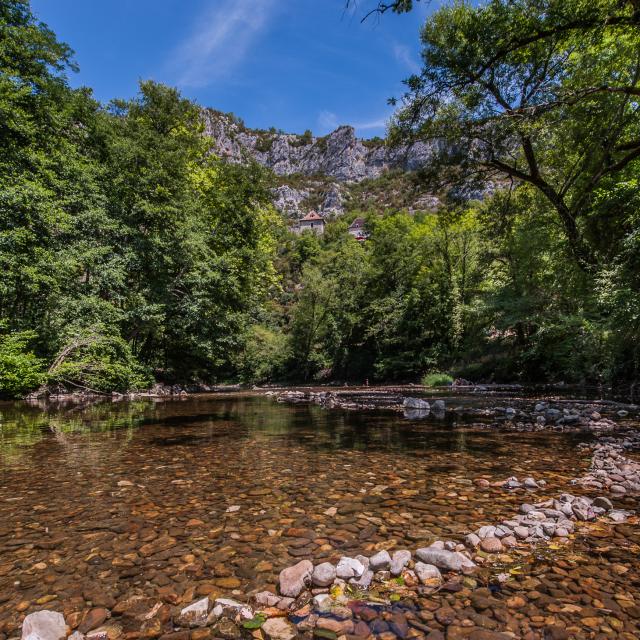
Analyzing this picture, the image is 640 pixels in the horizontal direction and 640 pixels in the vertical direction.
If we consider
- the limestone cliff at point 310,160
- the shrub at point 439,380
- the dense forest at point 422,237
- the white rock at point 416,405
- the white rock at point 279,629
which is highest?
the limestone cliff at point 310,160

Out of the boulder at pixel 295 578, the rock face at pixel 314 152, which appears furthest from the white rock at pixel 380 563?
the rock face at pixel 314 152

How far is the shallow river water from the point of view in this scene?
2350mm

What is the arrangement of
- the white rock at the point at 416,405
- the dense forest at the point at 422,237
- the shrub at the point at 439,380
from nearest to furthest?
the dense forest at the point at 422,237 < the white rock at the point at 416,405 < the shrub at the point at 439,380

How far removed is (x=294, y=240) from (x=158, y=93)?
219ft

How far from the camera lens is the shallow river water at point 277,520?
92.5 inches

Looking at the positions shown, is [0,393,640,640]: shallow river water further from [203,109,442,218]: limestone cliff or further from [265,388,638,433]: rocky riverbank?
[203,109,442,218]: limestone cliff

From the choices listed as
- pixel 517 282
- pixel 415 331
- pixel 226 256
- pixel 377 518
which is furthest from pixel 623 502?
pixel 415 331

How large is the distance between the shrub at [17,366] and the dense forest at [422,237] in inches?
2.9

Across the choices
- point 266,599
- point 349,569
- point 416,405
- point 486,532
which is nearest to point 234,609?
point 266,599

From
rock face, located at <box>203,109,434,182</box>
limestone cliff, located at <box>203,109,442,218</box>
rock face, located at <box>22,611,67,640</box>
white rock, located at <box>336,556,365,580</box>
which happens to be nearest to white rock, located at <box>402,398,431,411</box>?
white rock, located at <box>336,556,365,580</box>

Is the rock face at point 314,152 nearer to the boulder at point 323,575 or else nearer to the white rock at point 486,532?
the white rock at point 486,532

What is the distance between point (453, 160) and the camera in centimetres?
1248

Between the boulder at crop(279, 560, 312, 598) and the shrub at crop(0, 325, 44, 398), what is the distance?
15.2 meters

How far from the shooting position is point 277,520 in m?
3.66
